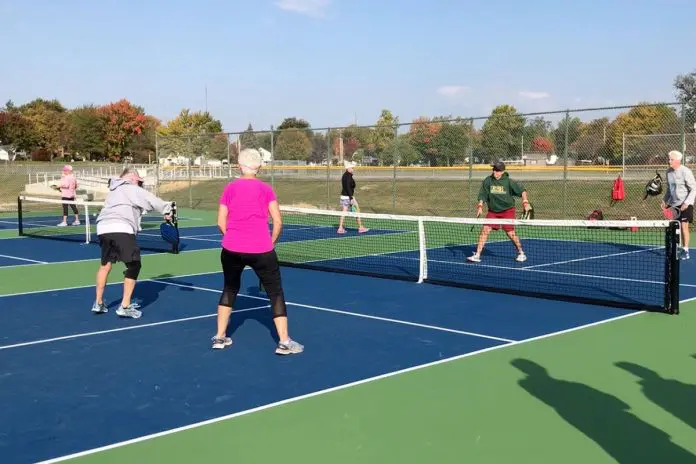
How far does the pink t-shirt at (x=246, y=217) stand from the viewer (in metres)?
6.50

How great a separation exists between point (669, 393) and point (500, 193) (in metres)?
7.16

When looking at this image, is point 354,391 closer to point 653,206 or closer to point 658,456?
point 658,456

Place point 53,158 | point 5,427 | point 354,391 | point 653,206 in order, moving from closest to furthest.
→ point 5,427 → point 354,391 → point 653,206 → point 53,158

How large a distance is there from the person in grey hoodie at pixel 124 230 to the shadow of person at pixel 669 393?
17.0 ft

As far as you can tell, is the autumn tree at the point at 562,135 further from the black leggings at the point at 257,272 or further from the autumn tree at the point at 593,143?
the black leggings at the point at 257,272

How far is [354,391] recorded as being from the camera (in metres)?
5.65

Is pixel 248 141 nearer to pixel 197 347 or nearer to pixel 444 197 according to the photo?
pixel 444 197

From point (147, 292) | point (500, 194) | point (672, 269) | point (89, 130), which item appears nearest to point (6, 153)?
point (89, 130)

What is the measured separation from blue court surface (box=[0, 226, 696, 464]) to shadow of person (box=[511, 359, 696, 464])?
3.86ft

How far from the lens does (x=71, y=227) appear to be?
21.2 m

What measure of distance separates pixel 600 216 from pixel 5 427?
16.9 meters

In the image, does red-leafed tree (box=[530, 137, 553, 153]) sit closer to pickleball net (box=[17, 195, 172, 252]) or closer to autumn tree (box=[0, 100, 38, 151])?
pickleball net (box=[17, 195, 172, 252])

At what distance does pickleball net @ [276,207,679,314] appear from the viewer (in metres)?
9.73

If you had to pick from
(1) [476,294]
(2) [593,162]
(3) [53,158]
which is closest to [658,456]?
(1) [476,294]
